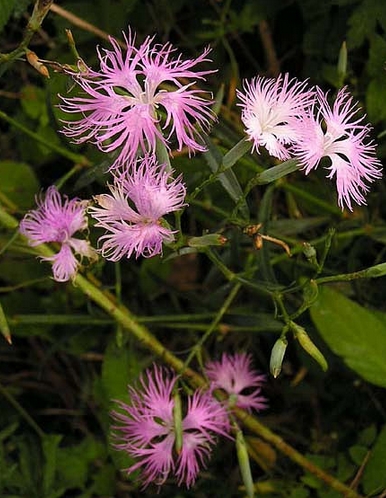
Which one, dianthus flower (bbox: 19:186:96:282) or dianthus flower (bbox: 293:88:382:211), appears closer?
dianthus flower (bbox: 293:88:382:211)

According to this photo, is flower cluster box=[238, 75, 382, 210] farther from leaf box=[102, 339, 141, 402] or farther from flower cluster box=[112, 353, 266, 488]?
leaf box=[102, 339, 141, 402]

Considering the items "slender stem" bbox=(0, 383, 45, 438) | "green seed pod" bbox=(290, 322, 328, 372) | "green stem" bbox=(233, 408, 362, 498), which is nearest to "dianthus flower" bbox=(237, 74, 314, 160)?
"green seed pod" bbox=(290, 322, 328, 372)

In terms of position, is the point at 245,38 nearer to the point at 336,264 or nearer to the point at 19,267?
the point at 336,264

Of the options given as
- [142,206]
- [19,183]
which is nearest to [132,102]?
[142,206]

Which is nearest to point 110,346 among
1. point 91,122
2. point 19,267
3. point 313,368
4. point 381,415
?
point 19,267

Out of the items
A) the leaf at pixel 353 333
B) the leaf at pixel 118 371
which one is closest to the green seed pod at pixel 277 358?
the leaf at pixel 353 333

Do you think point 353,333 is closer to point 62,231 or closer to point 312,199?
point 312,199

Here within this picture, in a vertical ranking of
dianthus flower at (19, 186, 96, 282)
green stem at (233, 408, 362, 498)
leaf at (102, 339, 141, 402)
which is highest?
dianthus flower at (19, 186, 96, 282)
